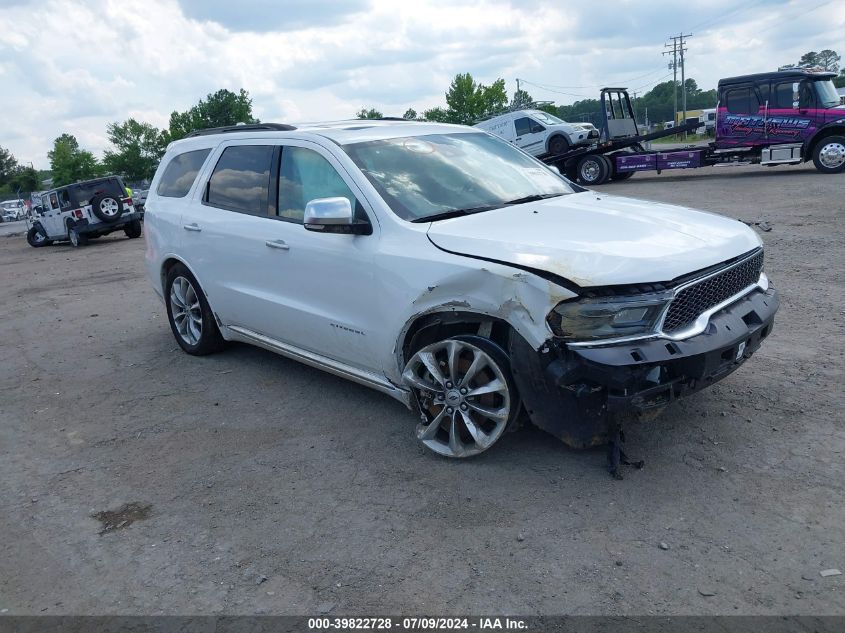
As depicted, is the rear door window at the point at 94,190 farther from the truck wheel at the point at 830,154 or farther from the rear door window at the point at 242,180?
the truck wheel at the point at 830,154

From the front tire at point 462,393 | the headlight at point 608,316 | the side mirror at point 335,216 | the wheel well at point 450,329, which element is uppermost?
the side mirror at point 335,216

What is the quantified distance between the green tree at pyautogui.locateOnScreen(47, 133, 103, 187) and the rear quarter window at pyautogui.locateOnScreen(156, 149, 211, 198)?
85.8 metres

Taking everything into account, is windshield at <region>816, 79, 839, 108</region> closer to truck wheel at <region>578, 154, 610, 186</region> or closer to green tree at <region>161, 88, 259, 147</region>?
truck wheel at <region>578, 154, 610, 186</region>

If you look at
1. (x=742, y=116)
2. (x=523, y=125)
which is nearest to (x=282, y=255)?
(x=742, y=116)

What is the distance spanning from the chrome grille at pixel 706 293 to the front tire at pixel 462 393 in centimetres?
84

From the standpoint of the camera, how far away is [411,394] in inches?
165

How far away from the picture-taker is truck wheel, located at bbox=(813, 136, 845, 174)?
57.9 feet

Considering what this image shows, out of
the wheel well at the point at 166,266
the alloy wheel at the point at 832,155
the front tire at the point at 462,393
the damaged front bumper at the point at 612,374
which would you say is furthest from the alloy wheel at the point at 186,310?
the alloy wheel at the point at 832,155

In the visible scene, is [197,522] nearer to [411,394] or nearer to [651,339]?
[411,394]

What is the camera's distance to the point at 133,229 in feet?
68.1

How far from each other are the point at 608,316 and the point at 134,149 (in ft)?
341

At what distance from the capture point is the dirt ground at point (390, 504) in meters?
2.95

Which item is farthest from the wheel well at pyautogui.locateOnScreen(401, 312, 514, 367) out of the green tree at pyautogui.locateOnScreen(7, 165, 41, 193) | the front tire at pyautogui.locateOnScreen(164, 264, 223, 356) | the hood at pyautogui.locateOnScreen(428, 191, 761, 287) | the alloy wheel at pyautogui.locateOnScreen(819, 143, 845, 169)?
the green tree at pyautogui.locateOnScreen(7, 165, 41, 193)

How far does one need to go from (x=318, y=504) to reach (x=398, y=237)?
4.86 ft
